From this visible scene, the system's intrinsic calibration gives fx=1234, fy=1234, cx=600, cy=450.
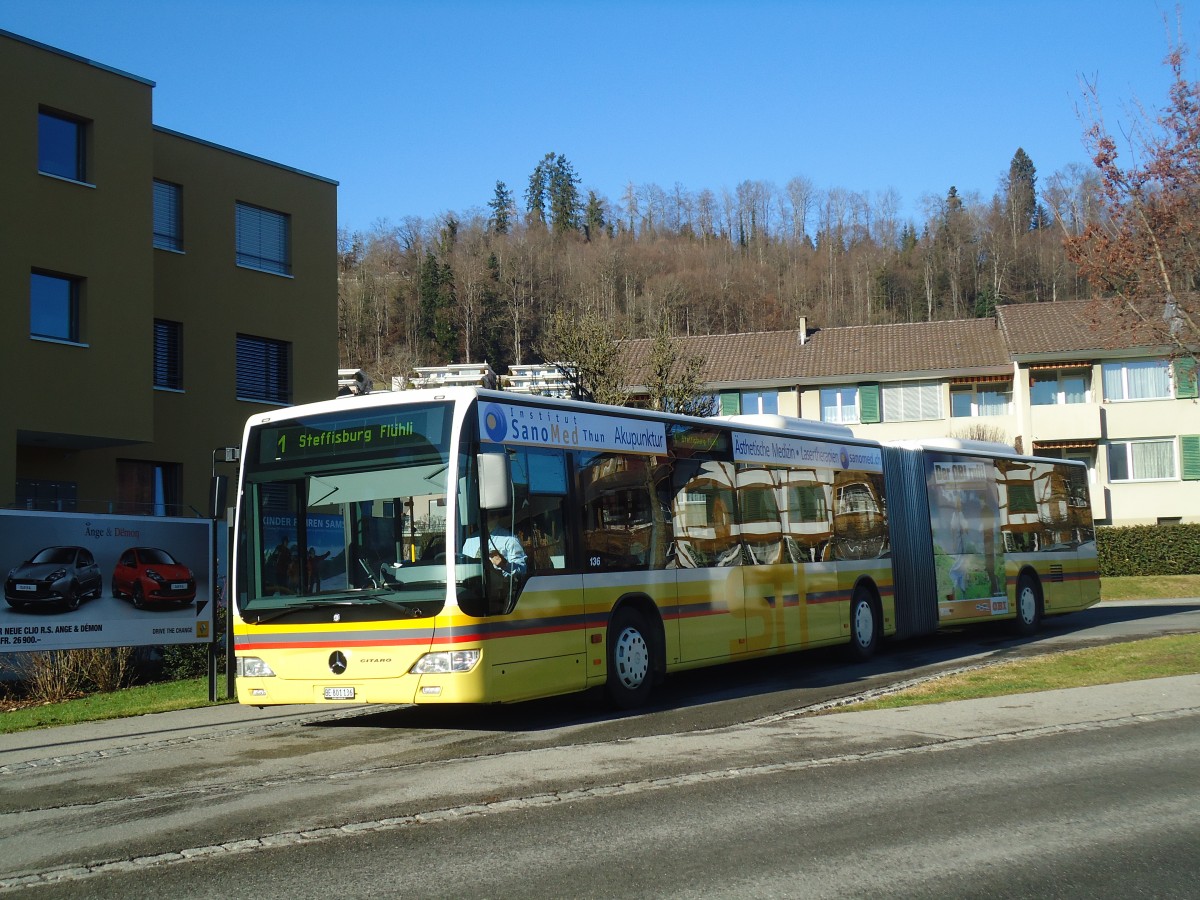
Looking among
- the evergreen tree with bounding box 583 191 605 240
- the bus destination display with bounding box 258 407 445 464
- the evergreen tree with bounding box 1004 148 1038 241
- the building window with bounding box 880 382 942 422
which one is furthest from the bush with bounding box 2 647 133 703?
the evergreen tree with bounding box 583 191 605 240

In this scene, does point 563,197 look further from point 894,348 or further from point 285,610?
point 285,610

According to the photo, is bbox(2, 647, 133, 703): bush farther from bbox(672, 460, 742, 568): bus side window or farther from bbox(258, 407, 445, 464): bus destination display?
bbox(672, 460, 742, 568): bus side window

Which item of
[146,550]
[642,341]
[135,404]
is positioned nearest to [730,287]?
[642,341]

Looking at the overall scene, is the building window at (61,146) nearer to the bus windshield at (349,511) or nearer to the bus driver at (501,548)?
the bus windshield at (349,511)

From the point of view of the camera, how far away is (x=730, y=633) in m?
14.1

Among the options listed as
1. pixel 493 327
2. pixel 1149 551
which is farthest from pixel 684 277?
pixel 1149 551

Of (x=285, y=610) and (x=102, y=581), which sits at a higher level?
(x=102, y=581)

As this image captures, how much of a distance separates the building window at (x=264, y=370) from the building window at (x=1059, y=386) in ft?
104

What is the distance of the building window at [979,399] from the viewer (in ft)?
171

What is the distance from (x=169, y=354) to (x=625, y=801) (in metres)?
22.5

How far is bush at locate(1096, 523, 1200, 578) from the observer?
139 feet

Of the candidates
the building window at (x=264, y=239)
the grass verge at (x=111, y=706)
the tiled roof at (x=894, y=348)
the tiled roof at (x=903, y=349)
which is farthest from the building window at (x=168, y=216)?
the tiled roof at (x=903, y=349)

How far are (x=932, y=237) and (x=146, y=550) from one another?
90.1 meters

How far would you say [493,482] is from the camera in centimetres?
1028
